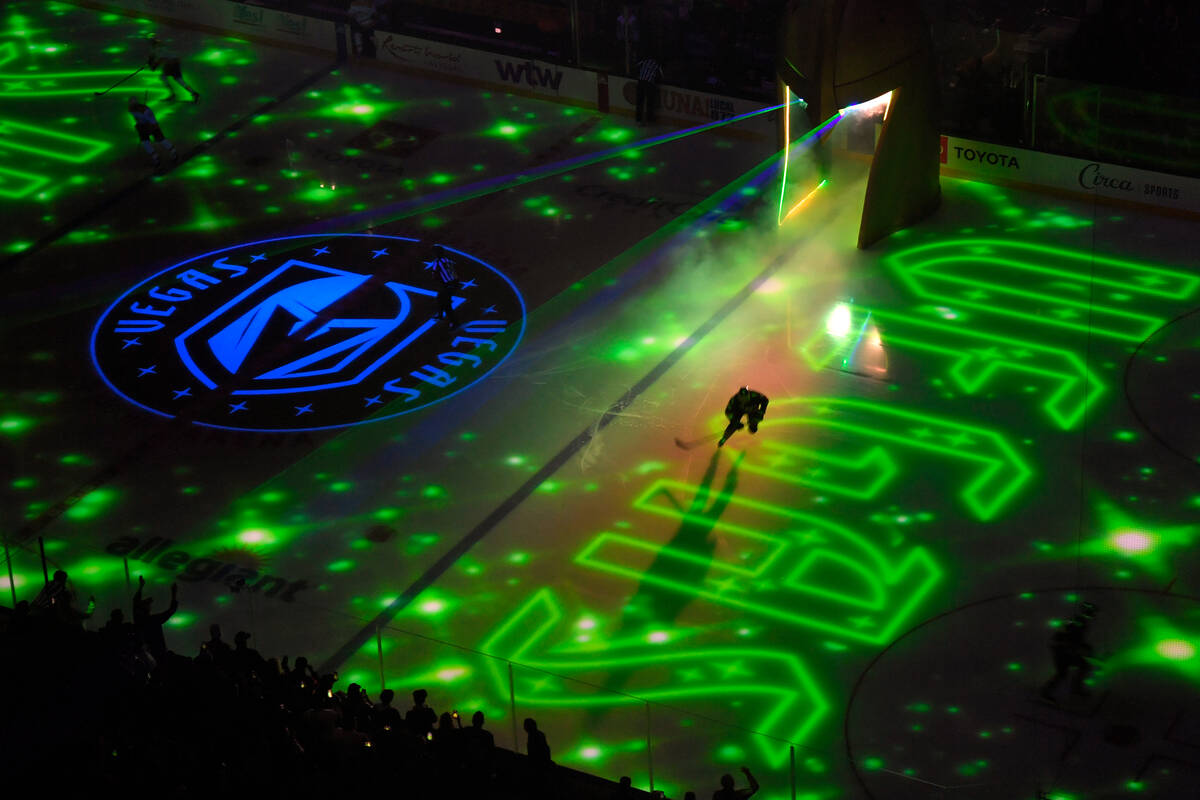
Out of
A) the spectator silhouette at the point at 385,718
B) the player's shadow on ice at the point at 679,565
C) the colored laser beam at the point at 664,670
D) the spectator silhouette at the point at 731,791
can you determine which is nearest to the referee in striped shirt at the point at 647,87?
the player's shadow on ice at the point at 679,565

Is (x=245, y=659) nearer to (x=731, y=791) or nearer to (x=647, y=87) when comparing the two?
(x=731, y=791)

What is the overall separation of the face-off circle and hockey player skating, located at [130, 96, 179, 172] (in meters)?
3.01

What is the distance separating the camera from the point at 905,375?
781 inches

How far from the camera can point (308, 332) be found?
2145 cm

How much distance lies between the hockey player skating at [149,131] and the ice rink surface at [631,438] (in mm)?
350

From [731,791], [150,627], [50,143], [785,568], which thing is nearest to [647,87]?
[50,143]

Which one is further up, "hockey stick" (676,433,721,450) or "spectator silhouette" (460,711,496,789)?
"spectator silhouette" (460,711,496,789)

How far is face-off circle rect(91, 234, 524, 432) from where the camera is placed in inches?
792

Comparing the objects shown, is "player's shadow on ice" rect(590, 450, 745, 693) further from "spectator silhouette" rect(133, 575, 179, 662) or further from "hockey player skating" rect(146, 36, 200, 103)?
"hockey player skating" rect(146, 36, 200, 103)

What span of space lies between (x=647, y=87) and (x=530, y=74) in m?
2.26

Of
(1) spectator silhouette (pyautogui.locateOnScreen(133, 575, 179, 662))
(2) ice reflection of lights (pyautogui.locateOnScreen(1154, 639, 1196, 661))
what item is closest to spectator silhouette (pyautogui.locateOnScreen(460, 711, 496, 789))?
(1) spectator silhouette (pyautogui.locateOnScreen(133, 575, 179, 662))

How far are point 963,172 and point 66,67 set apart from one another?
14760mm

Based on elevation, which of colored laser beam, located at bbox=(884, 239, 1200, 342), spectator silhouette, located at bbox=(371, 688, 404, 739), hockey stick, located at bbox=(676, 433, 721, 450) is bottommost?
hockey stick, located at bbox=(676, 433, 721, 450)

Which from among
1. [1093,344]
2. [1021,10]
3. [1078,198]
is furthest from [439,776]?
[1021,10]
